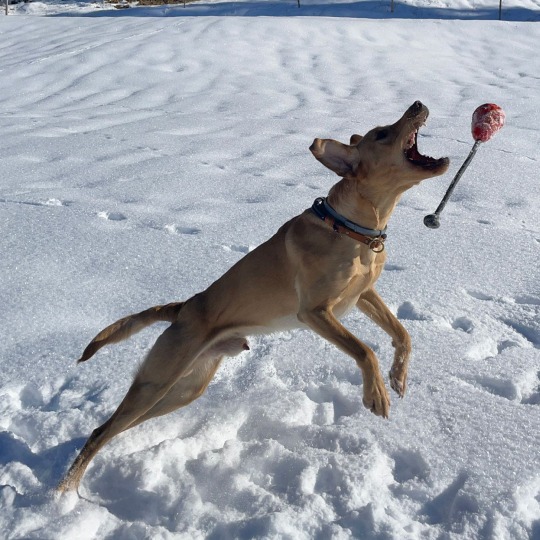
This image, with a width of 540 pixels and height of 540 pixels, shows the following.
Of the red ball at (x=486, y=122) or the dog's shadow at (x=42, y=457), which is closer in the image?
the dog's shadow at (x=42, y=457)

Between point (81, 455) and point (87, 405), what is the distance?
17.1 inches

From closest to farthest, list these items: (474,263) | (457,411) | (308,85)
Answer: (457,411) → (474,263) → (308,85)

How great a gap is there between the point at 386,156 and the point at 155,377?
1.28 meters

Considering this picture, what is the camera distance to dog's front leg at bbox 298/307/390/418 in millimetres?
2875

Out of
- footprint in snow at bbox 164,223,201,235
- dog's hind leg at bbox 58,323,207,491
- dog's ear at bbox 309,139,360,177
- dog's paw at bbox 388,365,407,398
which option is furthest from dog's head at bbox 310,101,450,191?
footprint in snow at bbox 164,223,201,235

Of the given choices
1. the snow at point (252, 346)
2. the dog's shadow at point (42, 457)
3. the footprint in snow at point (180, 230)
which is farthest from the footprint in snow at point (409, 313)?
the dog's shadow at point (42, 457)

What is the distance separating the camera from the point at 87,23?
17875 millimetres

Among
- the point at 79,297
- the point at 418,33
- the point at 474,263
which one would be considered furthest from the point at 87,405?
the point at 418,33

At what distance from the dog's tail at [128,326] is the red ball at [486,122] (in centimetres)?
143

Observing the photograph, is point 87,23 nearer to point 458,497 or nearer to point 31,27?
point 31,27

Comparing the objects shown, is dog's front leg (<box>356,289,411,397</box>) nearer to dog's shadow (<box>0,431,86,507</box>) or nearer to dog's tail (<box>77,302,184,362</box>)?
dog's tail (<box>77,302,184,362</box>)

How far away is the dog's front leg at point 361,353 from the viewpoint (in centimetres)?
288

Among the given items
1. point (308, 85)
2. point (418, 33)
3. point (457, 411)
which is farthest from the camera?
point (418, 33)

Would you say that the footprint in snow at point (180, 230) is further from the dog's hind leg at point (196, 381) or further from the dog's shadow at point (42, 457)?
the dog's shadow at point (42, 457)
